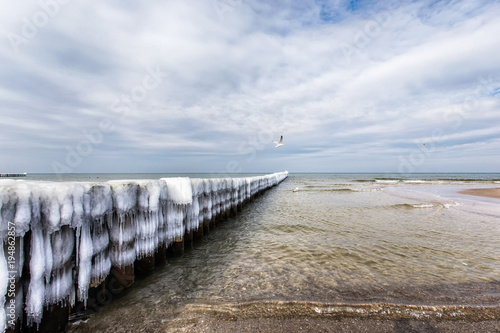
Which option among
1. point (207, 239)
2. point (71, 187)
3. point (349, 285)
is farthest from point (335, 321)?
point (207, 239)

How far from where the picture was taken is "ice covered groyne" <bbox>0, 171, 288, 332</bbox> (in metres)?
2.41

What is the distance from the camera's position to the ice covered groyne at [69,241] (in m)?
2.41

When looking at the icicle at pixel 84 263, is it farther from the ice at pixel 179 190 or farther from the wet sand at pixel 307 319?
the ice at pixel 179 190

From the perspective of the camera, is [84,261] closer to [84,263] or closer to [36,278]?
[84,263]

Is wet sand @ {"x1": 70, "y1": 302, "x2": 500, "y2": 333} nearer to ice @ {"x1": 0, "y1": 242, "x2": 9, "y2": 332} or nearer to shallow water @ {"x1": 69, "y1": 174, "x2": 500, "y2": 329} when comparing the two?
shallow water @ {"x1": 69, "y1": 174, "x2": 500, "y2": 329}

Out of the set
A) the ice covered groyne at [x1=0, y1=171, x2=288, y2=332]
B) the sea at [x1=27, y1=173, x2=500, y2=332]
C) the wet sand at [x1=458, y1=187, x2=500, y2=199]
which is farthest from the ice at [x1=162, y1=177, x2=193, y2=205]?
the wet sand at [x1=458, y1=187, x2=500, y2=199]

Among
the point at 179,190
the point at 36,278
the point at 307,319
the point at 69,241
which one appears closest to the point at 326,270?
the point at 307,319

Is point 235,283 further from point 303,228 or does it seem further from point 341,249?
point 303,228

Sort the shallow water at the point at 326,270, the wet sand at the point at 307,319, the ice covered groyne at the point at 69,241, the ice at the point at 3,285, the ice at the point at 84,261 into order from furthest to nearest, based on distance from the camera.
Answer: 1. the shallow water at the point at 326,270
2. the ice at the point at 84,261
3. the wet sand at the point at 307,319
4. the ice covered groyne at the point at 69,241
5. the ice at the point at 3,285

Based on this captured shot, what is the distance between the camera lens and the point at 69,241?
296 centimetres

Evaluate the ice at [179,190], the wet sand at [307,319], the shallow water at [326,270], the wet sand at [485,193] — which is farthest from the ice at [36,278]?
the wet sand at [485,193]

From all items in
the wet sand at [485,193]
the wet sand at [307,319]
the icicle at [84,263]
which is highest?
the icicle at [84,263]

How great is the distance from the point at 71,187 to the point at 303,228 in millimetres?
7325

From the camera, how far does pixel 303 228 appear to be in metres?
8.55
